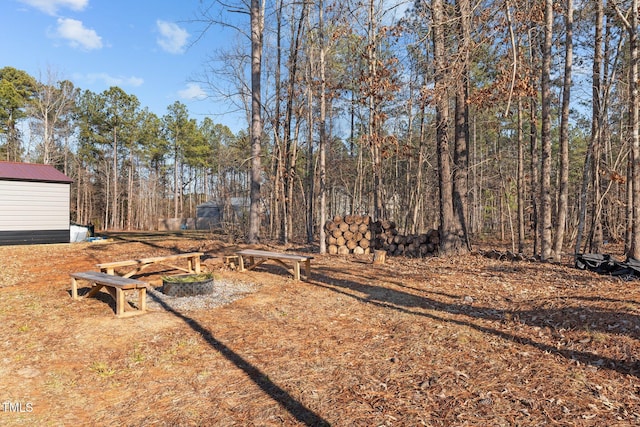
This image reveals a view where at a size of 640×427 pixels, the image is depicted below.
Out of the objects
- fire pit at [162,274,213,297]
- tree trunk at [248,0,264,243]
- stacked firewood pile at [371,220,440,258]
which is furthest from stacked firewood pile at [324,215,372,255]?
fire pit at [162,274,213,297]

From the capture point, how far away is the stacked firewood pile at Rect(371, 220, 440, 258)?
37.9ft

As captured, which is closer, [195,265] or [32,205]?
[195,265]

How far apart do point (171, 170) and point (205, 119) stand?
23.3ft

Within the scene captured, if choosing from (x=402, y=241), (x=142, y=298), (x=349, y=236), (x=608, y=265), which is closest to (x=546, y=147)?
(x=608, y=265)

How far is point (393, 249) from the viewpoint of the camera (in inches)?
478

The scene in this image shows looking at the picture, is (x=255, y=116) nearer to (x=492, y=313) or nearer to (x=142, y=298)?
(x=142, y=298)

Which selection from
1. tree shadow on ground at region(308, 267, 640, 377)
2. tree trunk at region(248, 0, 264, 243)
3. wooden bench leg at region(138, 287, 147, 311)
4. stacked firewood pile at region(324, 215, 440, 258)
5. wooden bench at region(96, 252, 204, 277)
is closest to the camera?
tree shadow on ground at region(308, 267, 640, 377)

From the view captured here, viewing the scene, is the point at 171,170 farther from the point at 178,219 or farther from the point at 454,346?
the point at 454,346

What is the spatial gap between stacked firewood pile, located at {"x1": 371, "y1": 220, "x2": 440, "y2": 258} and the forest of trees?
2.25 ft

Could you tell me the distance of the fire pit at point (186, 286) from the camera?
664cm

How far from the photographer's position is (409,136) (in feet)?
56.9

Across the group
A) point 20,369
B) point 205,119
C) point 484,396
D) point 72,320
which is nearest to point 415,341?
point 484,396

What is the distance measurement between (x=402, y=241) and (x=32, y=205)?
47.1 ft

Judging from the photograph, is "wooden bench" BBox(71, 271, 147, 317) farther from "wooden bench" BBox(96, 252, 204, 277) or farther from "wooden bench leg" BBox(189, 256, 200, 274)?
"wooden bench leg" BBox(189, 256, 200, 274)
